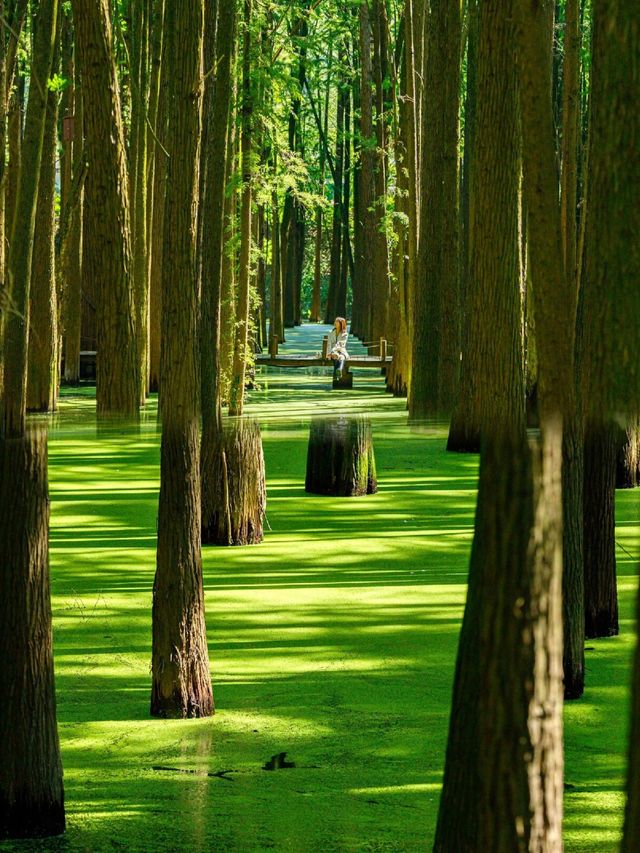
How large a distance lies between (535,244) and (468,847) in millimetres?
1258

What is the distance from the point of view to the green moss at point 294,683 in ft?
14.2

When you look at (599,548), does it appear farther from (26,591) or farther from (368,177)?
(368,177)

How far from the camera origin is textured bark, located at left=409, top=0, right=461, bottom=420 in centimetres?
1115

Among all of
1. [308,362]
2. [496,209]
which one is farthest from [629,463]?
[308,362]

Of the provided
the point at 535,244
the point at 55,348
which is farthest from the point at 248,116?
the point at 535,244

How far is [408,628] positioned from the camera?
657cm

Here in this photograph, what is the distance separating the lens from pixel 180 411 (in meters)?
5.44

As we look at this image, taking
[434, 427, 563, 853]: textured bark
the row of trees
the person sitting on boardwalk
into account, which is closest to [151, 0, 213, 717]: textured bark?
the row of trees

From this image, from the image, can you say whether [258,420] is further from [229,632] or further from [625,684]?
[625,684]

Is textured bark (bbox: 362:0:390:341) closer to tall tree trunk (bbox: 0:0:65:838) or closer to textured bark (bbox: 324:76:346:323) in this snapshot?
textured bark (bbox: 324:76:346:323)

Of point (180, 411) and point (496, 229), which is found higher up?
point (496, 229)

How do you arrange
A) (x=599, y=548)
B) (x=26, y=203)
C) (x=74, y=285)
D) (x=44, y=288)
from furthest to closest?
(x=74, y=285)
(x=44, y=288)
(x=599, y=548)
(x=26, y=203)

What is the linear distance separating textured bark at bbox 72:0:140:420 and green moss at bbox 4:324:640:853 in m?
0.61

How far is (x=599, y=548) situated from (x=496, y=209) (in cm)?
267
